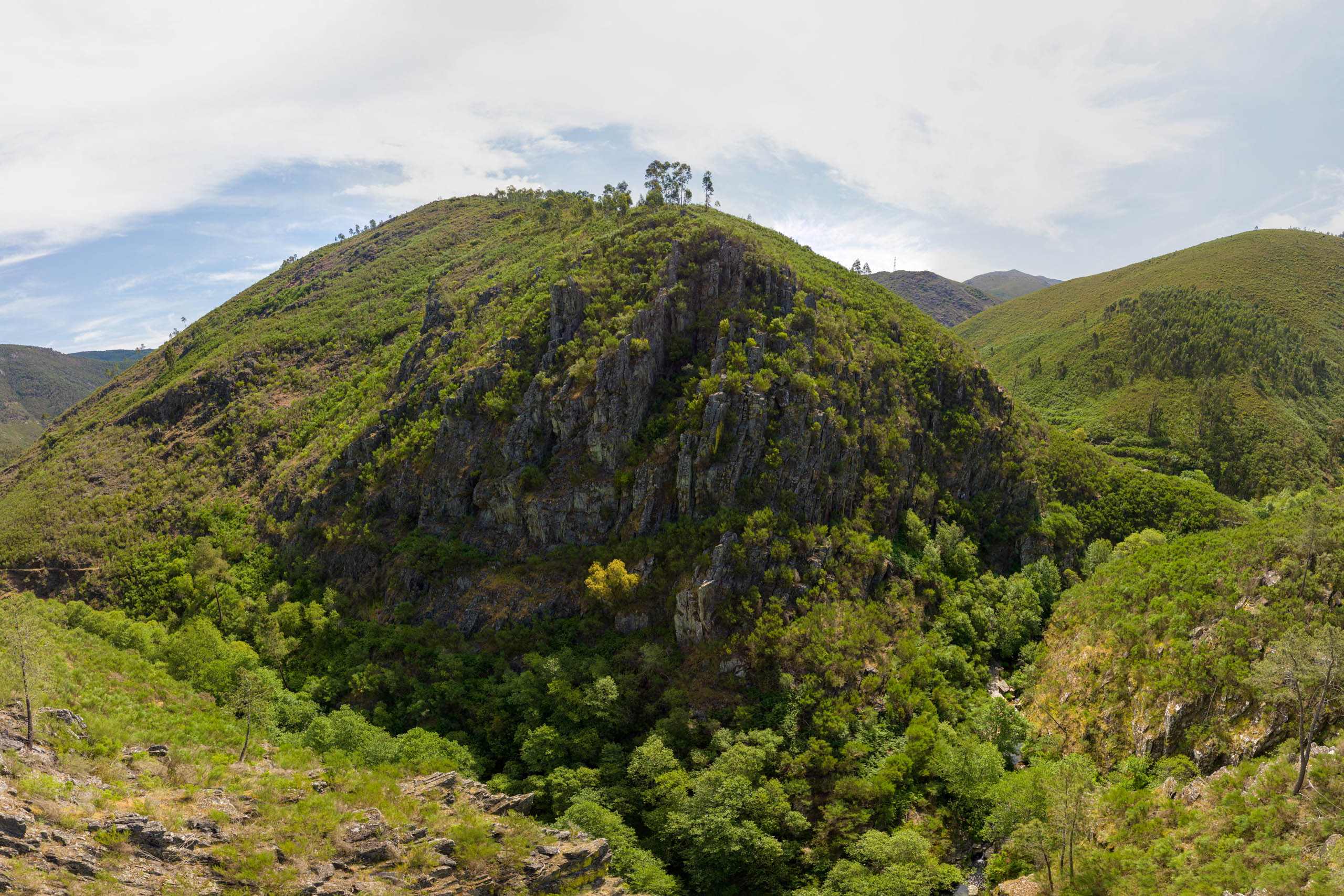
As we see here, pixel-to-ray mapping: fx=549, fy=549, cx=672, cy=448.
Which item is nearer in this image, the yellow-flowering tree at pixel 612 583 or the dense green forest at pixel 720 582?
the dense green forest at pixel 720 582

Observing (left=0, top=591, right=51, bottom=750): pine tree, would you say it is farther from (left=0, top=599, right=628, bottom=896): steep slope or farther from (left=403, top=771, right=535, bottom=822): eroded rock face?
(left=403, top=771, right=535, bottom=822): eroded rock face

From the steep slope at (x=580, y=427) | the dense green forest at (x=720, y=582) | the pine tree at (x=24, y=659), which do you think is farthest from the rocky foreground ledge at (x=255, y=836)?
the steep slope at (x=580, y=427)

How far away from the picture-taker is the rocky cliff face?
8175 centimetres

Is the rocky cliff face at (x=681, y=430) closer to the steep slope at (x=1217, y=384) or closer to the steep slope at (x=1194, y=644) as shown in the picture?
the steep slope at (x=1194, y=644)

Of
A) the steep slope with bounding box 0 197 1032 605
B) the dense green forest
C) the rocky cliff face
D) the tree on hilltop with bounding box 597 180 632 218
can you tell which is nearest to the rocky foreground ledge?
the dense green forest

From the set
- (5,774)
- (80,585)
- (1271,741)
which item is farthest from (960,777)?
(80,585)

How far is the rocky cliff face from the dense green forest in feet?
2.01

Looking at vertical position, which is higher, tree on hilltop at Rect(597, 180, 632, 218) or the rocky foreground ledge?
tree on hilltop at Rect(597, 180, 632, 218)

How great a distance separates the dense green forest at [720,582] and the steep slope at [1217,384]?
9749 mm

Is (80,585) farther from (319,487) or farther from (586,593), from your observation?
(586,593)

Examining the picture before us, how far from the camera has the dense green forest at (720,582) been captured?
53094 mm

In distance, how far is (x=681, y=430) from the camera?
84.2 meters

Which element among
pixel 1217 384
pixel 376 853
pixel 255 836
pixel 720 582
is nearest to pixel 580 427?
pixel 720 582

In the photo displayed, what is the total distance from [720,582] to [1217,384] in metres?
166
